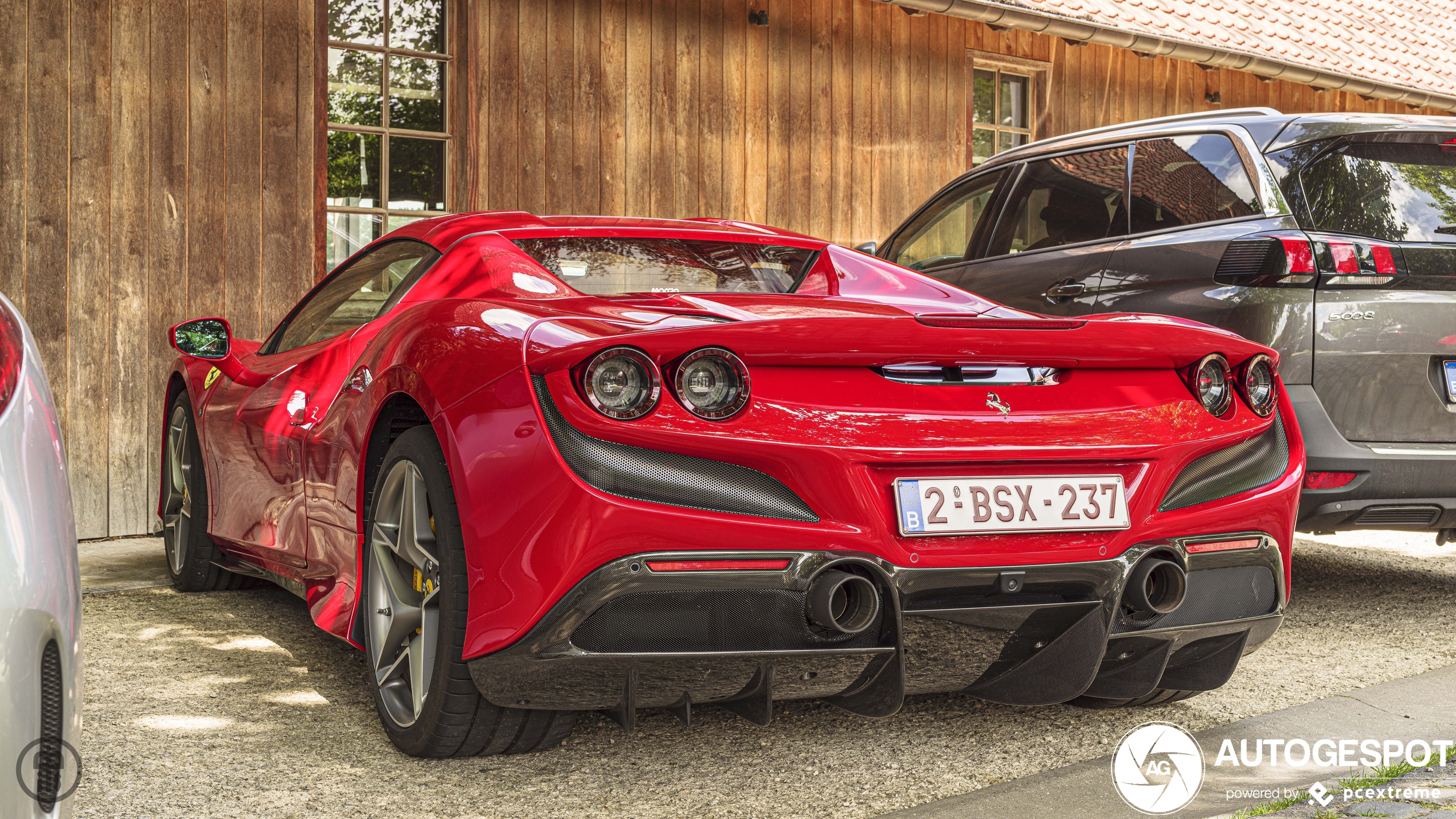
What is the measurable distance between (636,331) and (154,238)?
472cm

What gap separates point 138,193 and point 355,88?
1353mm

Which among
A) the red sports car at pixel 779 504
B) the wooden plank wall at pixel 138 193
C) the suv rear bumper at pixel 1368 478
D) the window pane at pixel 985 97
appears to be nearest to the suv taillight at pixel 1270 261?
the suv rear bumper at pixel 1368 478

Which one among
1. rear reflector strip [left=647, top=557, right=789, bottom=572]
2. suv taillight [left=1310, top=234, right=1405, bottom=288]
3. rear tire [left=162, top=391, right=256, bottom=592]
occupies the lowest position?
rear tire [left=162, top=391, right=256, bottom=592]

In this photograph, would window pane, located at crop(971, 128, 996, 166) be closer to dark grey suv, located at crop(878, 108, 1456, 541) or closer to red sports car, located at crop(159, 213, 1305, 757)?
dark grey suv, located at crop(878, 108, 1456, 541)

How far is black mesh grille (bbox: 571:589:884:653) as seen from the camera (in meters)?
2.35

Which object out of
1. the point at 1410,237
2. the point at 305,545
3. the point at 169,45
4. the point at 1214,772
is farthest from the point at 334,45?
the point at 1214,772

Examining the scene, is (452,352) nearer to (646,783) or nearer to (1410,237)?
(646,783)

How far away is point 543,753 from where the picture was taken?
2.94 m

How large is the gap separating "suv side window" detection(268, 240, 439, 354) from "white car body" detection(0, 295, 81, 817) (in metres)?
1.79

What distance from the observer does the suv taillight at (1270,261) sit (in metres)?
4.16

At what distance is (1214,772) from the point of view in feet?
9.59

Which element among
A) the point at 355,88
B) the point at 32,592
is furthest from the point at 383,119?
the point at 32,592

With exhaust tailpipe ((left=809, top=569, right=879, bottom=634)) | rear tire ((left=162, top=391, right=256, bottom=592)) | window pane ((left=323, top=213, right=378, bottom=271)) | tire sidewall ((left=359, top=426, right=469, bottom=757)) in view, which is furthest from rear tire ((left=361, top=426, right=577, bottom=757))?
window pane ((left=323, top=213, right=378, bottom=271))

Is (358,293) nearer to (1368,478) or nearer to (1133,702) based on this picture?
(1133,702)
